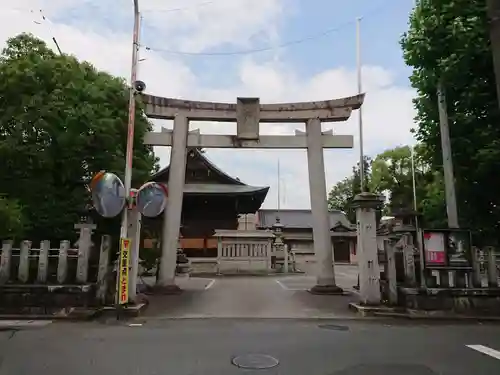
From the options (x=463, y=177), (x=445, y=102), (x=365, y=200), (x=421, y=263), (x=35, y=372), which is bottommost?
(x=35, y=372)

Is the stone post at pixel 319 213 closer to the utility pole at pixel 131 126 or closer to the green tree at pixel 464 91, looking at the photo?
the green tree at pixel 464 91

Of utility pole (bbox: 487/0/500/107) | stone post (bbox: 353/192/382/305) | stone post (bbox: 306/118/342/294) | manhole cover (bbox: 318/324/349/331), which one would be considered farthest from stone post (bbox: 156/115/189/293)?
utility pole (bbox: 487/0/500/107)

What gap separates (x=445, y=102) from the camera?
12.6 meters

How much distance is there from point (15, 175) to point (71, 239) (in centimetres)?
229

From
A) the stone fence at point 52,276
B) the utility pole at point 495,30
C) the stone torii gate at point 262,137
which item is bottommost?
the stone fence at point 52,276

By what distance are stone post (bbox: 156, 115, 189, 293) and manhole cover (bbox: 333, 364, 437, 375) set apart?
32.3 ft

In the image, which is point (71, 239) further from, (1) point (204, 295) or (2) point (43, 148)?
(1) point (204, 295)

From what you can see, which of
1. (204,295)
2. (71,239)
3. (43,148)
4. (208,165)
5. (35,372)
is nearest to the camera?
(35,372)

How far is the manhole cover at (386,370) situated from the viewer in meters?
5.79

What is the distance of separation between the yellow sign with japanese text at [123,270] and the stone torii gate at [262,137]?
4628 mm

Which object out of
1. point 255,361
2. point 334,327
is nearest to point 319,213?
point 334,327

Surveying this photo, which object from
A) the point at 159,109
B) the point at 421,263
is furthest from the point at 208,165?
the point at 421,263

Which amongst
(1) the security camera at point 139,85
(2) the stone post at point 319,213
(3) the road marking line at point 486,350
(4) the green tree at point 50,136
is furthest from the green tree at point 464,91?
(4) the green tree at point 50,136

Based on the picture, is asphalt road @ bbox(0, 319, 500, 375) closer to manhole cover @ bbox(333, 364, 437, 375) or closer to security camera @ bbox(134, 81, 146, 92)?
manhole cover @ bbox(333, 364, 437, 375)
